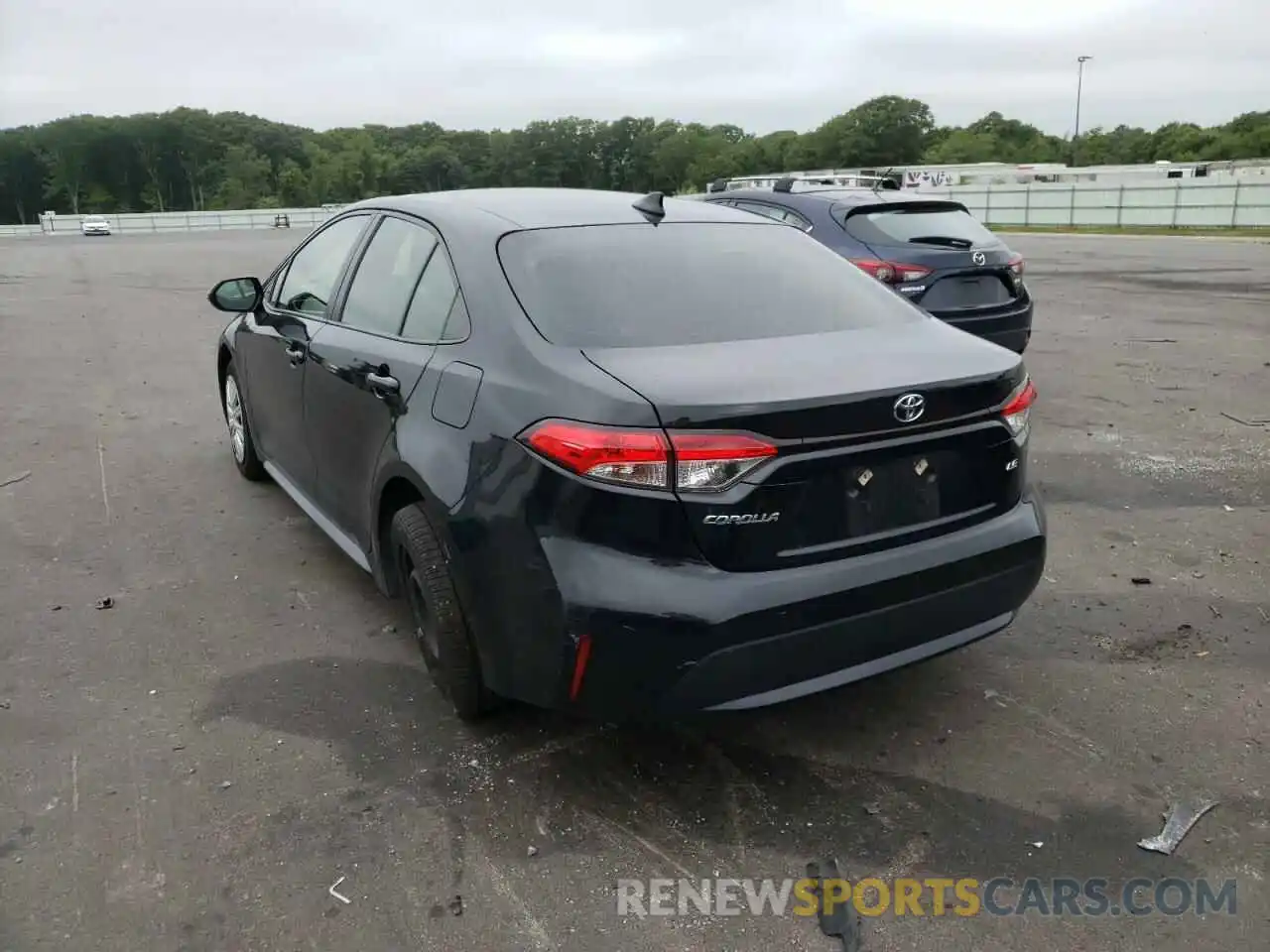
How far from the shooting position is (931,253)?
7.12 meters

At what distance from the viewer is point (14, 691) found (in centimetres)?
363

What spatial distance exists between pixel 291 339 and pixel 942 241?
4.77m

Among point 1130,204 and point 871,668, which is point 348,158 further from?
point 871,668

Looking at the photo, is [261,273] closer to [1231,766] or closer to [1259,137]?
[1231,766]

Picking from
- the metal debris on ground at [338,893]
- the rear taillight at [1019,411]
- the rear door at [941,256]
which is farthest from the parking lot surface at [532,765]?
the rear door at [941,256]

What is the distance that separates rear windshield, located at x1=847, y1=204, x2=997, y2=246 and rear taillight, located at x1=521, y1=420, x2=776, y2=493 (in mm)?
5117

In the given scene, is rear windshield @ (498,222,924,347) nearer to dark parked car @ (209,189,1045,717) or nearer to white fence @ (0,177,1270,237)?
dark parked car @ (209,189,1045,717)

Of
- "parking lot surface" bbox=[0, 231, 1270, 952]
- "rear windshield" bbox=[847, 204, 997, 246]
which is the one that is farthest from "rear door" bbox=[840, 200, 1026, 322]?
"parking lot surface" bbox=[0, 231, 1270, 952]

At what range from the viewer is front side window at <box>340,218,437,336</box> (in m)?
3.67

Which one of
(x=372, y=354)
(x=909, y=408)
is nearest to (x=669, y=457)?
(x=909, y=408)

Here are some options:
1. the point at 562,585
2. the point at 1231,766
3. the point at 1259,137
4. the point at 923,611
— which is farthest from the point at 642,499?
the point at 1259,137

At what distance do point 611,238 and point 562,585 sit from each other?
140cm

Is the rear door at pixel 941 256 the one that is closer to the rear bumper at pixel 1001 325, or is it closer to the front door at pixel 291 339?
the rear bumper at pixel 1001 325

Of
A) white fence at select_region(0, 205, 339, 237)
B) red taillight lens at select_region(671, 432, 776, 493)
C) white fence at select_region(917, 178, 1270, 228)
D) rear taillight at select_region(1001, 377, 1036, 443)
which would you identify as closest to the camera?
red taillight lens at select_region(671, 432, 776, 493)
